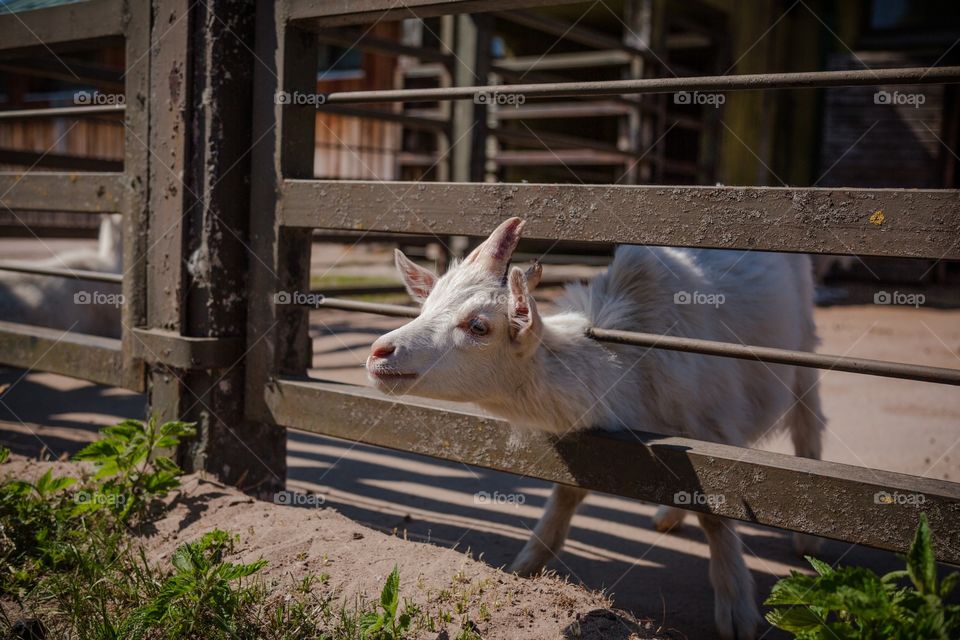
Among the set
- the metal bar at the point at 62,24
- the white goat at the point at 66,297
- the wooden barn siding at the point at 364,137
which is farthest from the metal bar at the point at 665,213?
the wooden barn siding at the point at 364,137

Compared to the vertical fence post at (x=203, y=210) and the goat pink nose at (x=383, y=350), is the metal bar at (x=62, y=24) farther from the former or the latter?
the goat pink nose at (x=383, y=350)

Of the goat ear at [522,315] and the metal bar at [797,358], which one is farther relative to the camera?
the goat ear at [522,315]

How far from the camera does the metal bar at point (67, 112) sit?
11.5 ft

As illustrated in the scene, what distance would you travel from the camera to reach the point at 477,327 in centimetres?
266

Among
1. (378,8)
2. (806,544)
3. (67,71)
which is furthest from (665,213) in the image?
(67,71)

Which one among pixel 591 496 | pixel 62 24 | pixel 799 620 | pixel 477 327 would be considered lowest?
pixel 591 496

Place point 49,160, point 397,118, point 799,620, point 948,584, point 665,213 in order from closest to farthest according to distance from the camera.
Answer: point 948,584 < point 799,620 < point 665,213 < point 49,160 < point 397,118

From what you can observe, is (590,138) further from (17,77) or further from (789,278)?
(17,77)

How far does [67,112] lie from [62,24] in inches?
15.9

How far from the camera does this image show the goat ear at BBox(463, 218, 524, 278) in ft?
8.43

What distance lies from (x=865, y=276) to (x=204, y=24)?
12.5 metres

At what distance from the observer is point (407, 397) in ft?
10.2

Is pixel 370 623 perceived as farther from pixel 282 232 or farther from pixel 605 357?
pixel 282 232

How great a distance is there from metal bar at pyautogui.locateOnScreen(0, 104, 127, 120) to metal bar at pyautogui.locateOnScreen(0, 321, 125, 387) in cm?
100
